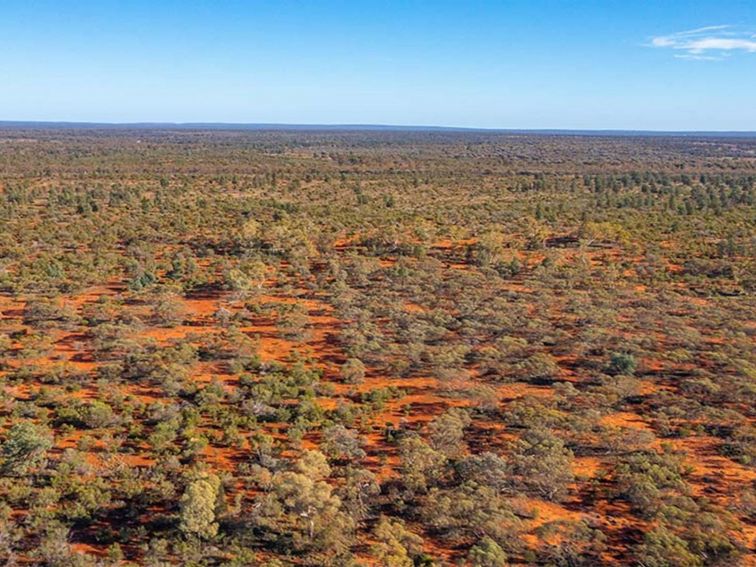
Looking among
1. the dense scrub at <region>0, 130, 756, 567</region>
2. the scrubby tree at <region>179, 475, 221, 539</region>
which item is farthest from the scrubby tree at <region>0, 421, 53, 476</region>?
the scrubby tree at <region>179, 475, 221, 539</region>

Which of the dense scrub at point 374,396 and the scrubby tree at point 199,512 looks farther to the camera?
the dense scrub at point 374,396

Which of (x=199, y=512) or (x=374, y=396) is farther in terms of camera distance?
(x=374, y=396)

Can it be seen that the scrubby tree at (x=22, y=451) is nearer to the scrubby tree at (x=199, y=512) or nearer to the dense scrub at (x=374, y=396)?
the dense scrub at (x=374, y=396)

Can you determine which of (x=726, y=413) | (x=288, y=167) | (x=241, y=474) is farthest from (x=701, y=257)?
(x=288, y=167)

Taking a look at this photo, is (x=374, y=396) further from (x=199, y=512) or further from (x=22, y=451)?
(x=22, y=451)

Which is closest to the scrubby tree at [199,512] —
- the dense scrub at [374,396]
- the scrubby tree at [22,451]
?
the dense scrub at [374,396]

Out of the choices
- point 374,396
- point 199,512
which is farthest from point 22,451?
point 374,396

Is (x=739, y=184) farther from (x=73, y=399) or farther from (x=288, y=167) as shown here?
(x=73, y=399)

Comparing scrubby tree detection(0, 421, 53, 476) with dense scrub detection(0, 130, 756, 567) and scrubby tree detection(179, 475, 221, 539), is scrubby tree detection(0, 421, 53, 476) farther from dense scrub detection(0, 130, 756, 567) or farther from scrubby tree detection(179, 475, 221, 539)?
scrubby tree detection(179, 475, 221, 539)
